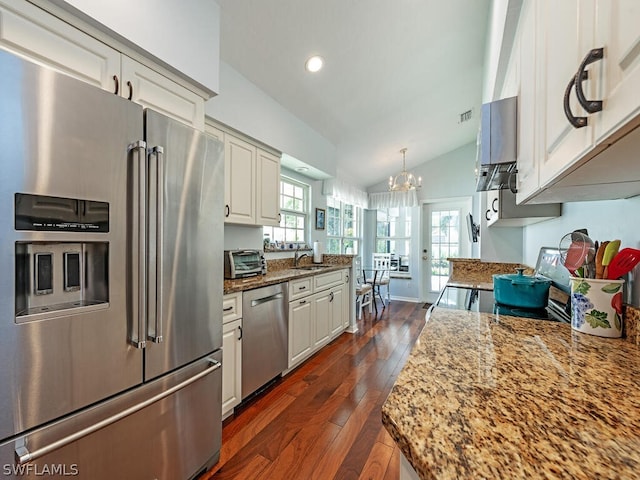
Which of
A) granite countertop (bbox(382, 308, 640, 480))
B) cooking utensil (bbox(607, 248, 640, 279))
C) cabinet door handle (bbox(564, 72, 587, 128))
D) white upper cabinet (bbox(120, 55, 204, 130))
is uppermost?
white upper cabinet (bbox(120, 55, 204, 130))

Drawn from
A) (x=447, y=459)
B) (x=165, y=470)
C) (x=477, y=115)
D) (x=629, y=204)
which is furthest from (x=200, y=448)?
(x=477, y=115)

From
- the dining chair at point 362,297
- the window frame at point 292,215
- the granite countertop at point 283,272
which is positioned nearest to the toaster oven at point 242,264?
the granite countertop at point 283,272

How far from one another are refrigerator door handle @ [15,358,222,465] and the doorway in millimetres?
4961

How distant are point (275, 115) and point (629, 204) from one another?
101 inches

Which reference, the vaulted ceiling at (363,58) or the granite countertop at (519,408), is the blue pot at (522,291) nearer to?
the granite countertop at (519,408)

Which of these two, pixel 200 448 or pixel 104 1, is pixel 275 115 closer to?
pixel 104 1

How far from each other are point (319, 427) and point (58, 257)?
1.70m

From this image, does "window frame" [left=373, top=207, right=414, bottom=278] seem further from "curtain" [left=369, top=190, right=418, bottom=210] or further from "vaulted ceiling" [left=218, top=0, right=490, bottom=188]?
"vaulted ceiling" [left=218, top=0, right=490, bottom=188]

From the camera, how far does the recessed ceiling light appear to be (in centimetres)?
234

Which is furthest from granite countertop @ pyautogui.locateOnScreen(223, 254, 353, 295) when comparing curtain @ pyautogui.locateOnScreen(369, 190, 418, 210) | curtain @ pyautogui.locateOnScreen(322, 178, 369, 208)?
curtain @ pyautogui.locateOnScreen(369, 190, 418, 210)

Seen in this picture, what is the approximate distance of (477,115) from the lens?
3992mm

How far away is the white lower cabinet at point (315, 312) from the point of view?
100.0 inches

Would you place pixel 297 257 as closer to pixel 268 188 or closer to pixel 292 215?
pixel 292 215

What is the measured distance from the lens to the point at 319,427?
1.82 m
